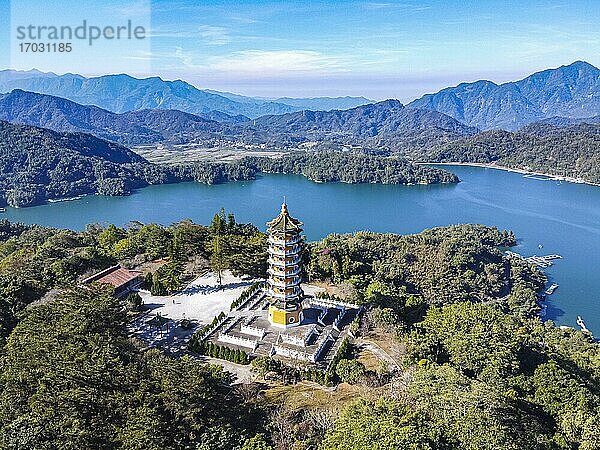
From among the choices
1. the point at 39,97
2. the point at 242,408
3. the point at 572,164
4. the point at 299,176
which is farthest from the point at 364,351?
the point at 39,97

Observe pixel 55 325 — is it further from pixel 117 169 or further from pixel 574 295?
pixel 117 169

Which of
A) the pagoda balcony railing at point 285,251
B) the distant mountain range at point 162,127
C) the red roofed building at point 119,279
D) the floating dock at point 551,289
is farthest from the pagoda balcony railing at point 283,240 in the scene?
the distant mountain range at point 162,127

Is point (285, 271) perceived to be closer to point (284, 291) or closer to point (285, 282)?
point (285, 282)

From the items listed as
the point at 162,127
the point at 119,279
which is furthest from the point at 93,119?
the point at 119,279

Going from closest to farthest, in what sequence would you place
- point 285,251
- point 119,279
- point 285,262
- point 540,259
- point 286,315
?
point 285,251, point 285,262, point 286,315, point 119,279, point 540,259

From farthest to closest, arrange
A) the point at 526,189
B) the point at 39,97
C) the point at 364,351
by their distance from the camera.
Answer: the point at 39,97 < the point at 526,189 < the point at 364,351

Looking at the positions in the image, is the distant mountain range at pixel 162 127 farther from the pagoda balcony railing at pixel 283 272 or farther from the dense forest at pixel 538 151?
the pagoda balcony railing at pixel 283 272
